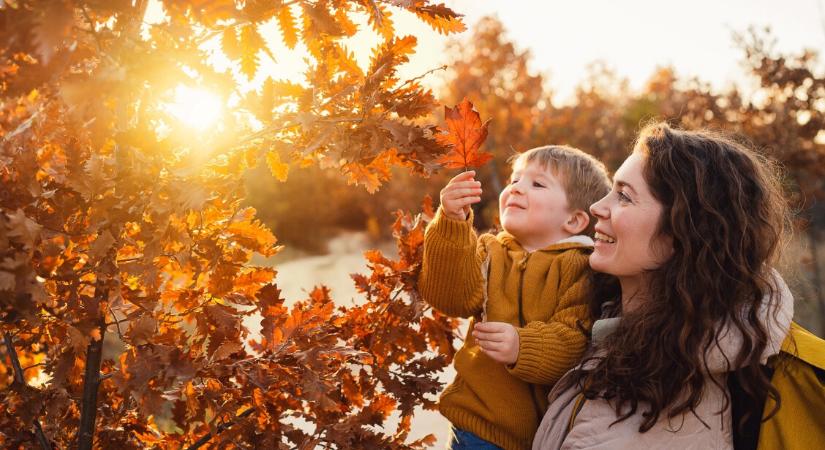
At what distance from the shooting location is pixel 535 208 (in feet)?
7.02

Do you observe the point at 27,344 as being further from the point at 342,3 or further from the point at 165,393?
the point at 342,3

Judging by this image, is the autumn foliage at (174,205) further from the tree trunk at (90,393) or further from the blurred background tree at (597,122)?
the blurred background tree at (597,122)

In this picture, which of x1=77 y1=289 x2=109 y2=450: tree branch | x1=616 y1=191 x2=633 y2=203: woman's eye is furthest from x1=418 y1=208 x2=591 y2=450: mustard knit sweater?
x1=77 y1=289 x2=109 y2=450: tree branch

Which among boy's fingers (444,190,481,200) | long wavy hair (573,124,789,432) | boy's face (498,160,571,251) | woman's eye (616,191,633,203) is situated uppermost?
boy's fingers (444,190,481,200)

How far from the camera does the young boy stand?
73.9 inches

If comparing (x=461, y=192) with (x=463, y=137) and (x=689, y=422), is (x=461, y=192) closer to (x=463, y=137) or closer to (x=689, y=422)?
(x=463, y=137)

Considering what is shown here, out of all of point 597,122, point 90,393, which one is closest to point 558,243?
point 90,393

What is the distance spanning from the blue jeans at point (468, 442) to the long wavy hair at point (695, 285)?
331mm

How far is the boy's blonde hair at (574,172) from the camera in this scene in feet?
7.20

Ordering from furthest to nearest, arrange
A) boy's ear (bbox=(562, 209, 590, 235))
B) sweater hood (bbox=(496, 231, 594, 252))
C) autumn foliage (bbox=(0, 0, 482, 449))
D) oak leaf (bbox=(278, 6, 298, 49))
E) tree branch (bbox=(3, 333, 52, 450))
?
boy's ear (bbox=(562, 209, 590, 235))
sweater hood (bbox=(496, 231, 594, 252))
tree branch (bbox=(3, 333, 52, 450))
oak leaf (bbox=(278, 6, 298, 49))
autumn foliage (bbox=(0, 0, 482, 449))

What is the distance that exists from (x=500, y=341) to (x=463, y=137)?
57 centimetres

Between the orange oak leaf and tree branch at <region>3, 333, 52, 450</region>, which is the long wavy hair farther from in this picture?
tree branch at <region>3, 333, 52, 450</region>

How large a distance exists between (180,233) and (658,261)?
1.25 meters

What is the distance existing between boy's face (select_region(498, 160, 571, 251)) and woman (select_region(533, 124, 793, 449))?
0.88 ft
